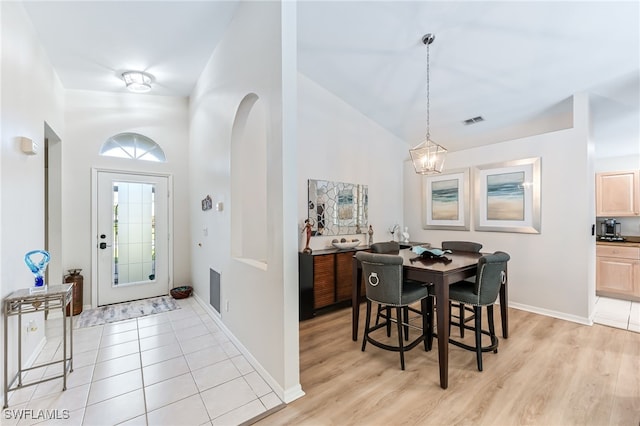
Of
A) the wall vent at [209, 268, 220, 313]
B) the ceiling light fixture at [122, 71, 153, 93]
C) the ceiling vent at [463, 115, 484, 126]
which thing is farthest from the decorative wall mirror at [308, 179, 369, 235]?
the ceiling light fixture at [122, 71, 153, 93]

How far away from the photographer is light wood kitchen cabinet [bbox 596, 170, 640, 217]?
4.57 meters

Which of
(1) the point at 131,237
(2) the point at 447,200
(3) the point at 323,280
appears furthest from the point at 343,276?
(1) the point at 131,237

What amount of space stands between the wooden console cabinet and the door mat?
1.99 metres

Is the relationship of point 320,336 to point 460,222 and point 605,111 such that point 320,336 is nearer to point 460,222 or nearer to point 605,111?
point 460,222

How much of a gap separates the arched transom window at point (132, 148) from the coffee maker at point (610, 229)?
774cm

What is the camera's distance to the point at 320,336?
3.10 metres

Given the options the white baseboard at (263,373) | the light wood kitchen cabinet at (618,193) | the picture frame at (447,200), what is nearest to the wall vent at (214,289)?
the white baseboard at (263,373)

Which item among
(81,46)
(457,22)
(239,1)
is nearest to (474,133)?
(457,22)

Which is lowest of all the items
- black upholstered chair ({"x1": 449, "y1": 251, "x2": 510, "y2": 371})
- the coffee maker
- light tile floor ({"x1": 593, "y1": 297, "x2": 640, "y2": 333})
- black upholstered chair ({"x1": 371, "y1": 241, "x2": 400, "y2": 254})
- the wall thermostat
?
light tile floor ({"x1": 593, "y1": 297, "x2": 640, "y2": 333})

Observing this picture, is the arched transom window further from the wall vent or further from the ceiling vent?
the ceiling vent

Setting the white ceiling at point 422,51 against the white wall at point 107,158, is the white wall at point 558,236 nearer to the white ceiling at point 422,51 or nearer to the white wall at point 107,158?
the white ceiling at point 422,51

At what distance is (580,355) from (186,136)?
595 cm

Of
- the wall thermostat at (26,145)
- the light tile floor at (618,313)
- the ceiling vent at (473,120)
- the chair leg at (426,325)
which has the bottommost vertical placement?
the light tile floor at (618,313)

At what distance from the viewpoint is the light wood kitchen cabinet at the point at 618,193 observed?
457cm
